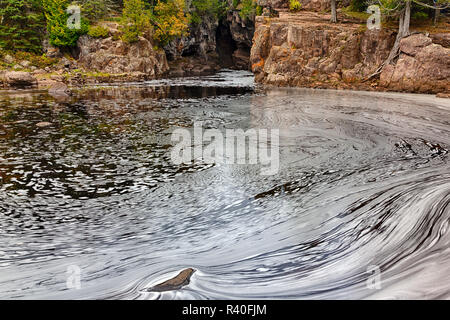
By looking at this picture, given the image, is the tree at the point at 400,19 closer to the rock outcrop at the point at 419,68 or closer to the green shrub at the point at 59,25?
the rock outcrop at the point at 419,68

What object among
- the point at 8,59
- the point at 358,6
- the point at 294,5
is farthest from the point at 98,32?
the point at 358,6

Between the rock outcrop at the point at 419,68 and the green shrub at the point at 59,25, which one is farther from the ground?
the green shrub at the point at 59,25

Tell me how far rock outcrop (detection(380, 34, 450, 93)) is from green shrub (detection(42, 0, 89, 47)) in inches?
1386

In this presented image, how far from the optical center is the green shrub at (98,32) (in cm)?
3725

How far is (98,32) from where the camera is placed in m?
37.3

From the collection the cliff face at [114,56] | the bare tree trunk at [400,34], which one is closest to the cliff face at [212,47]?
the cliff face at [114,56]

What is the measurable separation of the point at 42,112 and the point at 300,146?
47.7ft

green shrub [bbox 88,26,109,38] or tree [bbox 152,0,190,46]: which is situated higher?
tree [bbox 152,0,190,46]

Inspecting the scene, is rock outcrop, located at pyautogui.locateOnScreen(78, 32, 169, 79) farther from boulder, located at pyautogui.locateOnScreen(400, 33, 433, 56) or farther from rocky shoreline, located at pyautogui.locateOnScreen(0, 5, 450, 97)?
boulder, located at pyautogui.locateOnScreen(400, 33, 433, 56)

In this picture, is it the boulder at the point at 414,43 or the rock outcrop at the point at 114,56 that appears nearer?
the boulder at the point at 414,43

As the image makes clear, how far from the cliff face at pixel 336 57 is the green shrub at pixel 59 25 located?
22925 millimetres

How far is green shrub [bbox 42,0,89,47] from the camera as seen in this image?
36938 mm

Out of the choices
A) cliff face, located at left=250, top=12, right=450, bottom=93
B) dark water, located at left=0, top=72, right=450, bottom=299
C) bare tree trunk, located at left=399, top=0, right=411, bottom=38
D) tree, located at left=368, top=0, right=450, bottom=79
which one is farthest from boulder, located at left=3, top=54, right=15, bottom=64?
bare tree trunk, located at left=399, top=0, right=411, bottom=38
